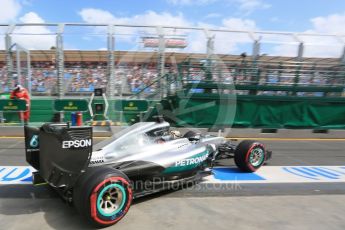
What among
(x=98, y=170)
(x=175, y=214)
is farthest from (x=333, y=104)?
(x=98, y=170)

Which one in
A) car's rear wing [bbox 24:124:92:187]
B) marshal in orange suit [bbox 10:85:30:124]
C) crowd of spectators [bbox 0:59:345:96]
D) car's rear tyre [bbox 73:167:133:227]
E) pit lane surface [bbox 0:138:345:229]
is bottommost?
pit lane surface [bbox 0:138:345:229]

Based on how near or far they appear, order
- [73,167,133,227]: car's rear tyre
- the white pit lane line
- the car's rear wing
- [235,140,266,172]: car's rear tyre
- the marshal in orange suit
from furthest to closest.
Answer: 1. the marshal in orange suit
2. [235,140,266,172]: car's rear tyre
3. the white pit lane line
4. the car's rear wing
5. [73,167,133,227]: car's rear tyre

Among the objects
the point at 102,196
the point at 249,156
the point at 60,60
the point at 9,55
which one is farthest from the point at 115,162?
the point at 9,55

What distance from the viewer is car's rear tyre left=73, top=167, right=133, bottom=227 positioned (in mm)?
3479

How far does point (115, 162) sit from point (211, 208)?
1.50 metres

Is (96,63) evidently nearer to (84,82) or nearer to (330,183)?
(84,82)

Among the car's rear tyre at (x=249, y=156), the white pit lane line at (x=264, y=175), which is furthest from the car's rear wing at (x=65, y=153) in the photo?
the car's rear tyre at (x=249, y=156)

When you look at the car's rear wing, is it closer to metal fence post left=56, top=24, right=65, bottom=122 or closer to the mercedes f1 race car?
the mercedes f1 race car

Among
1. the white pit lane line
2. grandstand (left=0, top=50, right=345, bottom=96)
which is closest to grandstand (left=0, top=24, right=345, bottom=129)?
grandstand (left=0, top=50, right=345, bottom=96)

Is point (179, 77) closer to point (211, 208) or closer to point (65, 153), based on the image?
point (211, 208)

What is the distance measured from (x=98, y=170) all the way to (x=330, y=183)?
14.1 feet

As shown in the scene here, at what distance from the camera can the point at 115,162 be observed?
4430 mm

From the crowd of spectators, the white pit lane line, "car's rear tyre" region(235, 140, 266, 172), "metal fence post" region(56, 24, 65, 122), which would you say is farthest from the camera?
the crowd of spectators

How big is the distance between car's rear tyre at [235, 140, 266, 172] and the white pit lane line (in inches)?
5.3
